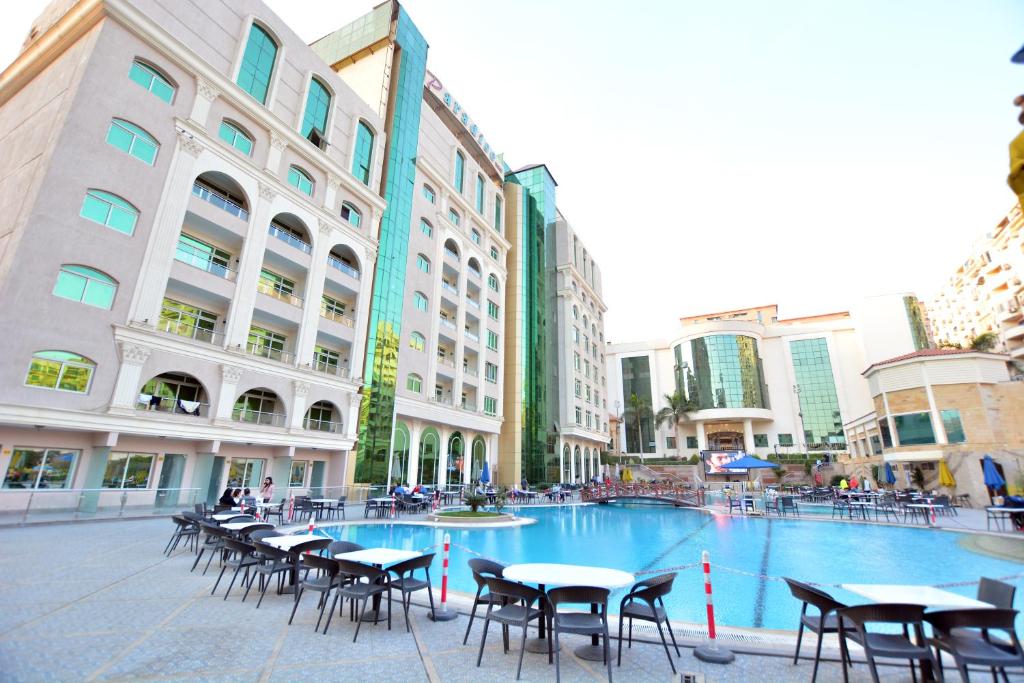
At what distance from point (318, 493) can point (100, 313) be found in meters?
10.9

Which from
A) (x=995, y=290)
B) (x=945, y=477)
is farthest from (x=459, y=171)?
(x=995, y=290)

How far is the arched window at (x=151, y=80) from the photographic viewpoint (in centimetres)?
1925

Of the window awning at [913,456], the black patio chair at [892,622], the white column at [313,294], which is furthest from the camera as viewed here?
the window awning at [913,456]

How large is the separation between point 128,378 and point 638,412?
59194 mm

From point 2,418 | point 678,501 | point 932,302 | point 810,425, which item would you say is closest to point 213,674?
point 2,418

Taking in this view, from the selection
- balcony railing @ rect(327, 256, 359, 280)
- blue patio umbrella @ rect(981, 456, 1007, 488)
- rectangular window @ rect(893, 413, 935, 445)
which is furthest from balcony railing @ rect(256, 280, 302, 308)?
rectangular window @ rect(893, 413, 935, 445)

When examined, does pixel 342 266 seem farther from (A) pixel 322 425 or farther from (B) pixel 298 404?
(A) pixel 322 425

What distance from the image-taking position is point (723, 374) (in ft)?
203

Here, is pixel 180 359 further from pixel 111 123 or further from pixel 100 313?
pixel 111 123

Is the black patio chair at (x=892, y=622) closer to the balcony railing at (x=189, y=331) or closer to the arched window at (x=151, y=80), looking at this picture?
the balcony railing at (x=189, y=331)

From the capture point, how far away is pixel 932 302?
70.4m

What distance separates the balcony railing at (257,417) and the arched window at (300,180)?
12.0 metres

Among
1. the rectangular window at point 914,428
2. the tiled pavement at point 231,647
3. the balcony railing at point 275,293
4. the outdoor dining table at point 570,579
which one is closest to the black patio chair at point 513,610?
the outdoor dining table at point 570,579

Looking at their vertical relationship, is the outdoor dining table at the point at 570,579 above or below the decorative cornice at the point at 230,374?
below
